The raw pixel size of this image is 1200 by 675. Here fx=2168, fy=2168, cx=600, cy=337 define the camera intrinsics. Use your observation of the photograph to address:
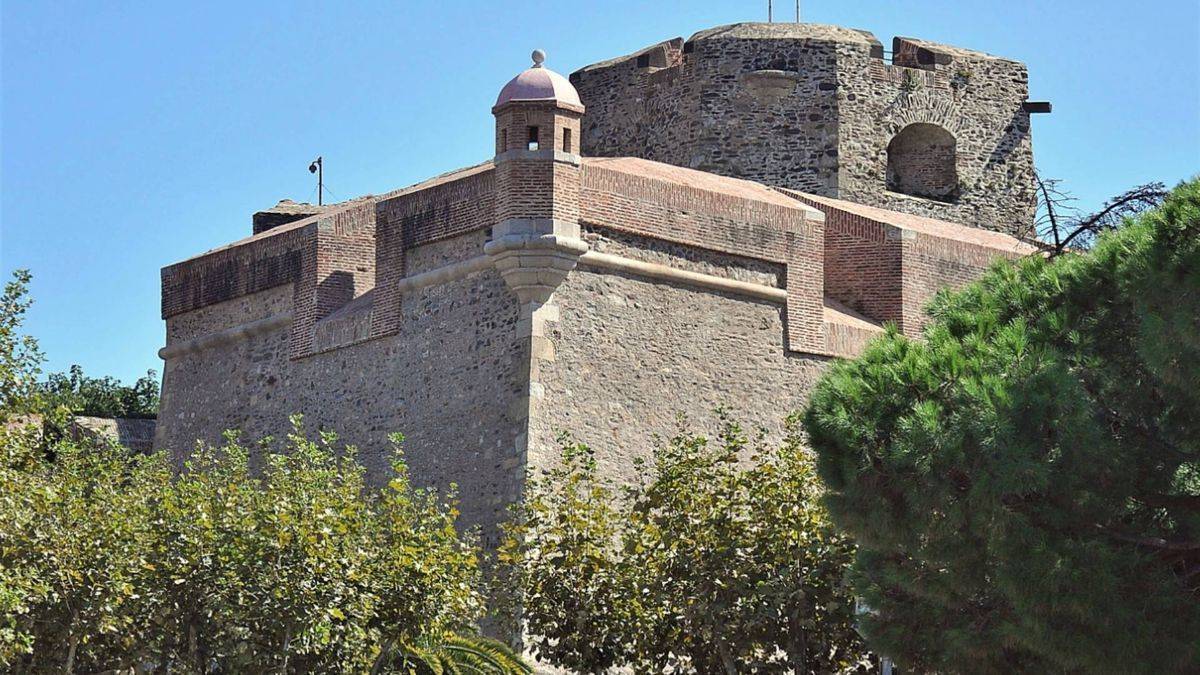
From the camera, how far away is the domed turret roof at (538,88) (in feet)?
73.4

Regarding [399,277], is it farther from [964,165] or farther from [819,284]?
[964,165]

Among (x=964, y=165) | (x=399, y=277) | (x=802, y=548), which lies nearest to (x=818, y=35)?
(x=964, y=165)

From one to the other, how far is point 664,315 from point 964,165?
968cm

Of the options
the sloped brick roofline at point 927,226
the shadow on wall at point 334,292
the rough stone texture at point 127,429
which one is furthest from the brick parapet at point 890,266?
the rough stone texture at point 127,429

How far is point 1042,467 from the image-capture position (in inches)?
598

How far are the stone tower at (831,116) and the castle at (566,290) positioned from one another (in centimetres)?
5

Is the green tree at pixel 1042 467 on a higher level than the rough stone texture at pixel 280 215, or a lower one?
lower

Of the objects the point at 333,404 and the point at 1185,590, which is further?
the point at 333,404

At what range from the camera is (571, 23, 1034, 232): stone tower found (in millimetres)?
30234

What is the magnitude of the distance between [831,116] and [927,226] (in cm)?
287

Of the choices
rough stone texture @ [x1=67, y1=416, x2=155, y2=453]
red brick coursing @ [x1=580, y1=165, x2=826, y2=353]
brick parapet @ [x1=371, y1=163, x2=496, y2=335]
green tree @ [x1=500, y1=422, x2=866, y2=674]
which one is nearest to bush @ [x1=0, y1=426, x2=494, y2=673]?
green tree @ [x1=500, y1=422, x2=866, y2=674]

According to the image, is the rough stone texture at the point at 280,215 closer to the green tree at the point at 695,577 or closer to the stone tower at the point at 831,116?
the stone tower at the point at 831,116

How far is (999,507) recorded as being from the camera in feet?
50.2

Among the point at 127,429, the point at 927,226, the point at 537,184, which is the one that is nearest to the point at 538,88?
the point at 537,184
